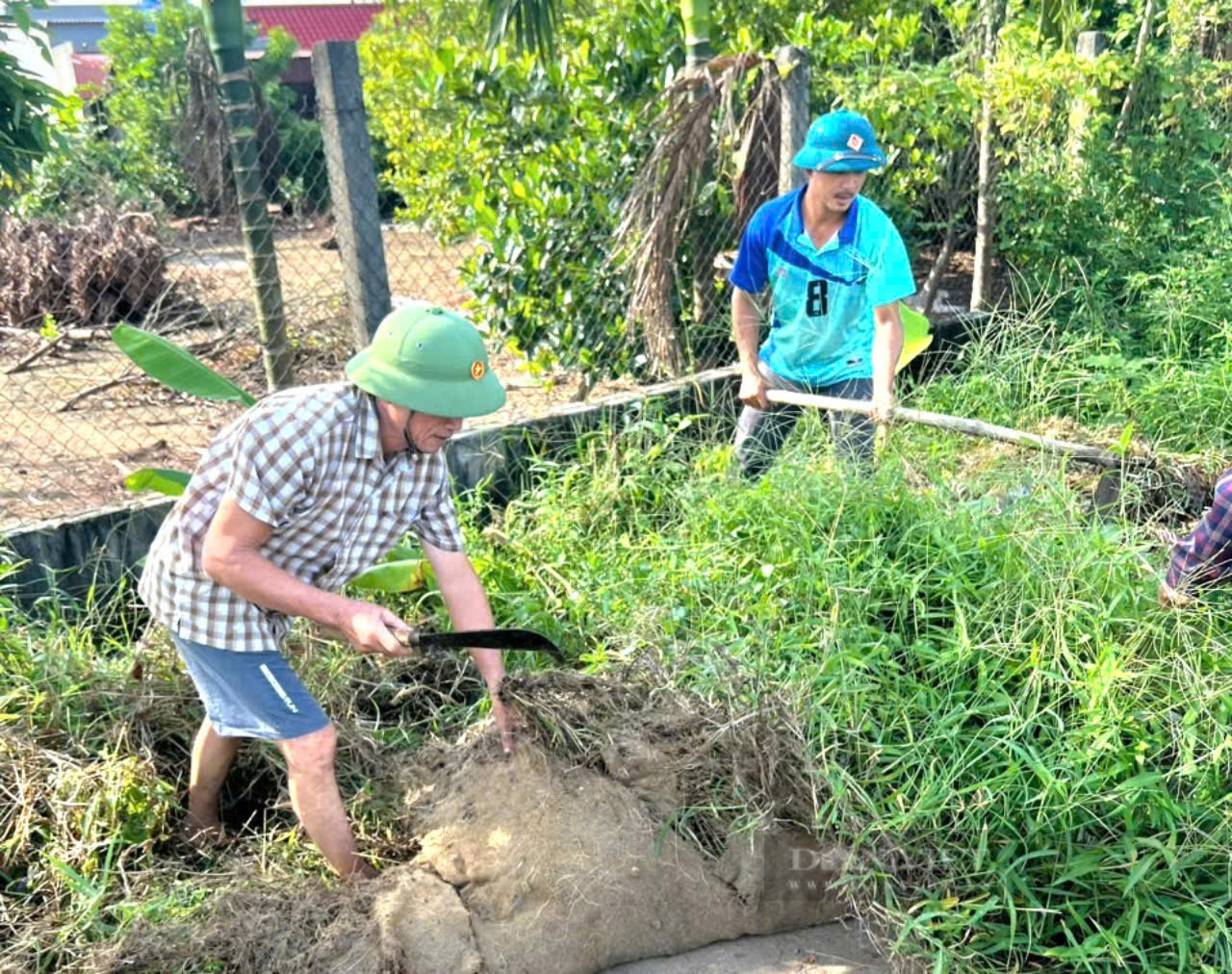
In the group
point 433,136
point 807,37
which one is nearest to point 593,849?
point 807,37

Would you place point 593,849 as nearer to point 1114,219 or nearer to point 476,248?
point 476,248

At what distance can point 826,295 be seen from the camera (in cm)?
438

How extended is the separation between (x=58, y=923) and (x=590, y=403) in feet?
9.69

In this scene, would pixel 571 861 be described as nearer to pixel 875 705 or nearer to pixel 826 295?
pixel 875 705

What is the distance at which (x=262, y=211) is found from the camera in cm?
462

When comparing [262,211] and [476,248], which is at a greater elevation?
[262,211]

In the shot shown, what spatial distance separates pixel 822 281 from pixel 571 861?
2399 millimetres

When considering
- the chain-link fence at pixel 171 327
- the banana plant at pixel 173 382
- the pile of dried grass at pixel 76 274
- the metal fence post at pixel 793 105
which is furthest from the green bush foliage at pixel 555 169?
the pile of dried grass at pixel 76 274

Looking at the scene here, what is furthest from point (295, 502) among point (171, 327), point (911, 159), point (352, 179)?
point (171, 327)

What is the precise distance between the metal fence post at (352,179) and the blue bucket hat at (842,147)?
168cm

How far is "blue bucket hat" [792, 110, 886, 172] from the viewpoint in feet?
13.5

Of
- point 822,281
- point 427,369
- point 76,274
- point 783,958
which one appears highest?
point 427,369

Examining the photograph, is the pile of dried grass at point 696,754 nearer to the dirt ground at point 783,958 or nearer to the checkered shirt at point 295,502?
the dirt ground at point 783,958

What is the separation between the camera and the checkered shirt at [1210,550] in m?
3.17
